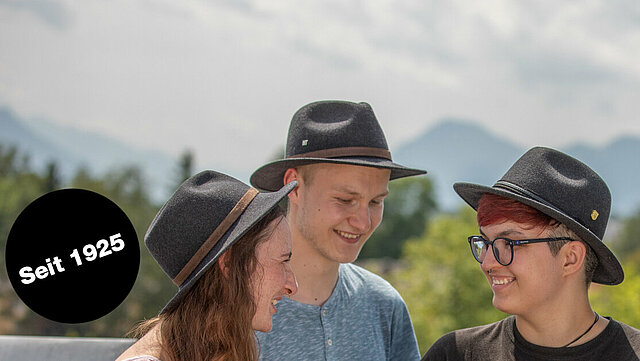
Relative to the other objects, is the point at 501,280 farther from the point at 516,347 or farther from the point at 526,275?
the point at 516,347

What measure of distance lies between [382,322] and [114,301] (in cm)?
115

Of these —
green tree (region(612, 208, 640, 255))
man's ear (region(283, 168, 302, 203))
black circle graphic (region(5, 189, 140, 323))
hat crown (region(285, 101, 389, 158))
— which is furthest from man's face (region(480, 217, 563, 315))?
green tree (region(612, 208, 640, 255))

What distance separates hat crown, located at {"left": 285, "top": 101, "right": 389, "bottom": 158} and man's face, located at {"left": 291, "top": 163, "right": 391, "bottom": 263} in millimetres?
97

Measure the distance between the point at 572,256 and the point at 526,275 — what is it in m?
0.19

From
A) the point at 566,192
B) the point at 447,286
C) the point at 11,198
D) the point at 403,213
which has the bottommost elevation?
the point at 403,213

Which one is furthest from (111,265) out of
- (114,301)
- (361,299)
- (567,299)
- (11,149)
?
(11,149)

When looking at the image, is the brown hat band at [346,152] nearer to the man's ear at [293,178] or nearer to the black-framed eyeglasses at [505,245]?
the man's ear at [293,178]

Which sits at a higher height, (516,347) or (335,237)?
(335,237)

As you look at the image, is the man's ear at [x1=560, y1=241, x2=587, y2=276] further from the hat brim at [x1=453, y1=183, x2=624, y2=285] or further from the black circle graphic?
the black circle graphic

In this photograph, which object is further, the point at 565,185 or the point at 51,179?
the point at 51,179

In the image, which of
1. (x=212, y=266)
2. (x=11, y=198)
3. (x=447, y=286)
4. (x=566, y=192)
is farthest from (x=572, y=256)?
(x=11, y=198)

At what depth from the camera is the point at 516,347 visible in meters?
2.21

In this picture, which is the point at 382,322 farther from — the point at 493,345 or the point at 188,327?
the point at 188,327

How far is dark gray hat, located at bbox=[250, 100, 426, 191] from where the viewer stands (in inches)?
99.7
